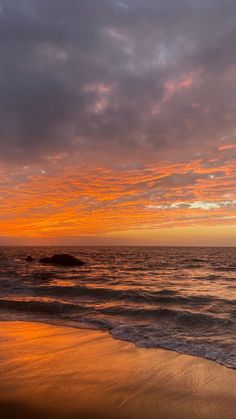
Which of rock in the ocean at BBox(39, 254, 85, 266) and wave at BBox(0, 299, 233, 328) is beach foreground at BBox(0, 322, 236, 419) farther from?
rock in the ocean at BBox(39, 254, 85, 266)

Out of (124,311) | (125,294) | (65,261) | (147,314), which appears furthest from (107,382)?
(65,261)

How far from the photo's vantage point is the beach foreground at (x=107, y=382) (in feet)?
16.2

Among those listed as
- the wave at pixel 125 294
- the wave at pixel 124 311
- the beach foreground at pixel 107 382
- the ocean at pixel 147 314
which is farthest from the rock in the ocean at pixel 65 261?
the beach foreground at pixel 107 382

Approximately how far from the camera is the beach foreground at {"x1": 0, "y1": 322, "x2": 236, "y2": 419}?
4.94 meters

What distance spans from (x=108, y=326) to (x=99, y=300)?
5.60 meters

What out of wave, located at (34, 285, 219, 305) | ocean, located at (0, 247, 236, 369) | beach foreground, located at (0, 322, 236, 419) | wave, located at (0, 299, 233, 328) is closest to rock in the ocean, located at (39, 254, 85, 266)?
wave, located at (34, 285, 219, 305)

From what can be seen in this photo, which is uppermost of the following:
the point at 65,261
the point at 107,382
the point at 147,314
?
the point at 107,382

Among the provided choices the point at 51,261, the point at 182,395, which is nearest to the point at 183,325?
the point at 182,395

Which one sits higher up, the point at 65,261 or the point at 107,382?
the point at 107,382

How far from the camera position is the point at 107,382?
605 centimetres

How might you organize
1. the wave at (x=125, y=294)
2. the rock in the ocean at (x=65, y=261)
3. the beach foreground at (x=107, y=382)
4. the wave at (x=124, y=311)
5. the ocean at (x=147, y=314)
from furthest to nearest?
the rock in the ocean at (x=65, y=261), the wave at (x=125, y=294), the wave at (x=124, y=311), the ocean at (x=147, y=314), the beach foreground at (x=107, y=382)

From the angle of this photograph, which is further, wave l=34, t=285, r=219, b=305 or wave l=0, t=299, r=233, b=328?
wave l=34, t=285, r=219, b=305

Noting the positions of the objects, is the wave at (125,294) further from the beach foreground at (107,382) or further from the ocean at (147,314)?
the beach foreground at (107,382)

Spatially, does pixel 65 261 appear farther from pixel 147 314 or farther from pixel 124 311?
pixel 147 314
